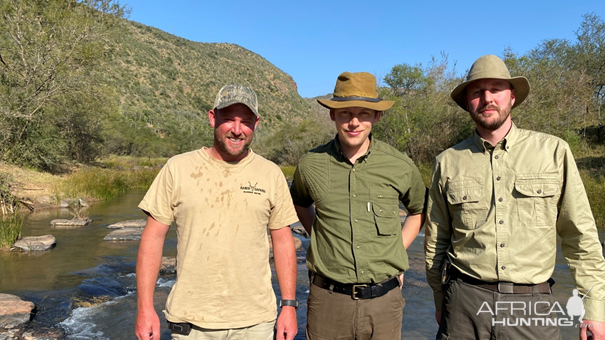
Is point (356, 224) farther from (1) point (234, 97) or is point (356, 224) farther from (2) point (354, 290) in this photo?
(1) point (234, 97)

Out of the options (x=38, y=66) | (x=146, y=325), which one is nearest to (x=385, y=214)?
(x=146, y=325)

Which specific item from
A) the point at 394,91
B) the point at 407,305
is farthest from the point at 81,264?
the point at 394,91

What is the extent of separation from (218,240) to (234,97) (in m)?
0.75

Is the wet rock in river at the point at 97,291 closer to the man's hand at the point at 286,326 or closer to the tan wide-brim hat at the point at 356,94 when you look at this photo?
the man's hand at the point at 286,326

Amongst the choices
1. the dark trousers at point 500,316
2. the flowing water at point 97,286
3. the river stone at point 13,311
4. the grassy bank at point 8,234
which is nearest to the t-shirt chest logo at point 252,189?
the dark trousers at point 500,316

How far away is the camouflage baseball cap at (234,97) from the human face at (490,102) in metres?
1.24

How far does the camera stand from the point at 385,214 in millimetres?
2545

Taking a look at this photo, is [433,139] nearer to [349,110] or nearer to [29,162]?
[29,162]

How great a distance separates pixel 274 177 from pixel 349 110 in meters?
0.60

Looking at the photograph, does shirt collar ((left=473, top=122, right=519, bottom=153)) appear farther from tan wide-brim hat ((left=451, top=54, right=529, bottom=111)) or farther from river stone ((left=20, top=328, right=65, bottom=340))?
river stone ((left=20, top=328, right=65, bottom=340))

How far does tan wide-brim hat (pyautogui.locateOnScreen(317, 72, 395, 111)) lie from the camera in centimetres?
251

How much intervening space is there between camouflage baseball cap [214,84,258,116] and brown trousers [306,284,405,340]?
116cm

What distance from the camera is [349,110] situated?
8.36 ft

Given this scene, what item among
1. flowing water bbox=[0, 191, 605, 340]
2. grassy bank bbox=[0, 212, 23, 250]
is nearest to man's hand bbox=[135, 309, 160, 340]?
flowing water bbox=[0, 191, 605, 340]
